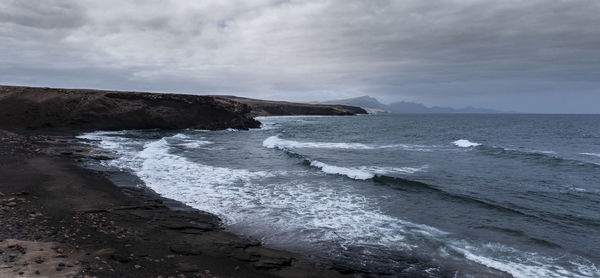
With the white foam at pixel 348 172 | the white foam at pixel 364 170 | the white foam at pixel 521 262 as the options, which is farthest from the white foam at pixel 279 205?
the white foam at pixel 364 170

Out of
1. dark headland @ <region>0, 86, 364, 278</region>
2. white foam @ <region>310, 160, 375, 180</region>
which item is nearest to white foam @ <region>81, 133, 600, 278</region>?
white foam @ <region>310, 160, 375, 180</region>

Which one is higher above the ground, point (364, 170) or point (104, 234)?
point (104, 234)

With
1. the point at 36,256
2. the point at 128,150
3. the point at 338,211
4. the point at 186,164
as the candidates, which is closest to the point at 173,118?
the point at 128,150

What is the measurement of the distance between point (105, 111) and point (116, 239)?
4705 cm

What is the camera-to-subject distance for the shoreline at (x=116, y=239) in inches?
302

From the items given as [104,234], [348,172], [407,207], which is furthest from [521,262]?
[348,172]

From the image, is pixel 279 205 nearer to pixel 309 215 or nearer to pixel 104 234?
pixel 309 215

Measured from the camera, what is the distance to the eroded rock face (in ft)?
144

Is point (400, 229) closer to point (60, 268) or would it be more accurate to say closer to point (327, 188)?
point (327, 188)

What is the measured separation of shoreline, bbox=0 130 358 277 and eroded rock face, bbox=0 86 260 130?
116 feet

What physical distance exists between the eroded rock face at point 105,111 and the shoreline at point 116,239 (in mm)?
35488

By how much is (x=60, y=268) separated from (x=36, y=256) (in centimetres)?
89

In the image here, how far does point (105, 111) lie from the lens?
4981cm

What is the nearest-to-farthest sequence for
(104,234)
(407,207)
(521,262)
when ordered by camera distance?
1. (104,234)
2. (521,262)
3. (407,207)
